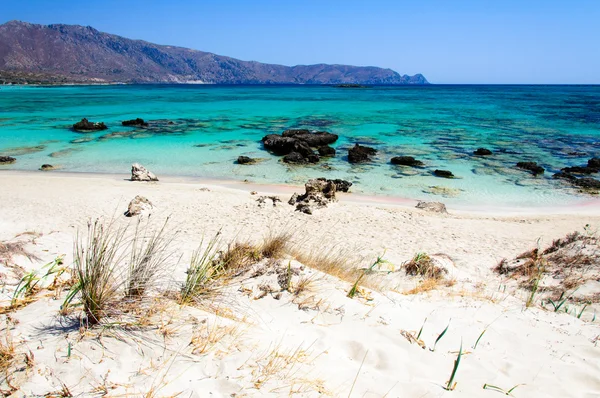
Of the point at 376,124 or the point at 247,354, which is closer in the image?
the point at 247,354

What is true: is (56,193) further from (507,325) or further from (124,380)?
(507,325)

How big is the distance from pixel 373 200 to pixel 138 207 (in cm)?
749

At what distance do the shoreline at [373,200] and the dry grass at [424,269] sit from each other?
5.57 m

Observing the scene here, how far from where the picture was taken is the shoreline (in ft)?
38.2

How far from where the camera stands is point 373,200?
12.4 m

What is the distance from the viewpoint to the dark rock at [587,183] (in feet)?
47.0

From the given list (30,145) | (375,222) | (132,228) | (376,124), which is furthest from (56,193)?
(376,124)

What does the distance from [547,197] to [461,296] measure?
37.2ft

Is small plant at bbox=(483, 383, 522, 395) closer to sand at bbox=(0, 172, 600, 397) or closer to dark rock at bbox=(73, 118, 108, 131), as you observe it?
sand at bbox=(0, 172, 600, 397)

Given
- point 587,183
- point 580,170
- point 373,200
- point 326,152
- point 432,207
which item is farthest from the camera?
point 326,152

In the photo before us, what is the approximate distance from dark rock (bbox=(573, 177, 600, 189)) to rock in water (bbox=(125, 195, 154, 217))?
16.2 meters

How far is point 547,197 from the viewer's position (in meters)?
13.3

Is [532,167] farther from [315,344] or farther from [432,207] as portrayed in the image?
[315,344]

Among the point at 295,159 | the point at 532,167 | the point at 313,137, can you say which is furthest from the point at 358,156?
the point at 532,167
